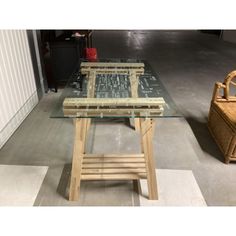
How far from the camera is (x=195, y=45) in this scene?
6.89m

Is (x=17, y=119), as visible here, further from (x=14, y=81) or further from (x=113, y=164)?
(x=113, y=164)

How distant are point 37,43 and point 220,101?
2.56 m

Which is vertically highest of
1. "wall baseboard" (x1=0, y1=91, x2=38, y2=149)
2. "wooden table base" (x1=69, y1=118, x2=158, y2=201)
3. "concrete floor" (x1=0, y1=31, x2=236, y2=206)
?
"wooden table base" (x1=69, y1=118, x2=158, y2=201)

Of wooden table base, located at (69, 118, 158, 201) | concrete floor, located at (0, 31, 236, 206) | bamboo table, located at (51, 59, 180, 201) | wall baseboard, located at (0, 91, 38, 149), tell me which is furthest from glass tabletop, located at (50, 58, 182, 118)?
wall baseboard, located at (0, 91, 38, 149)

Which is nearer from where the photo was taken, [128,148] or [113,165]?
[113,165]

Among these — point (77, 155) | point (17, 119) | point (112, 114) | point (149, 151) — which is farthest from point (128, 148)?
point (17, 119)

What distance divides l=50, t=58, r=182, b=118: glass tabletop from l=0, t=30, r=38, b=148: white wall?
704 mm

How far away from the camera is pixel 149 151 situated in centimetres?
156

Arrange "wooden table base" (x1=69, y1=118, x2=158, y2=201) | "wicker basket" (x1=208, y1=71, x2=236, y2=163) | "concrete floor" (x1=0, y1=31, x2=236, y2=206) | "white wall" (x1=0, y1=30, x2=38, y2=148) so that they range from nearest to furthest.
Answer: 1. "wooden table base" (x1=69, y1=118, x2=158, y2=201)
2. "concrete floor" (x1=0, y1=31, x2=236, y2=206)
3. "wicker basket" (x1=208, y1=71, x2=236, y2=163)
4. "white wall" (x1=0, y1=30, x2=38, y2=148)

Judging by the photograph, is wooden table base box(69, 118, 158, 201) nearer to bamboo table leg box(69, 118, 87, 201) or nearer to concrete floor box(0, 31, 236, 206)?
bamboo table leg box(69, 118, 87, 201)

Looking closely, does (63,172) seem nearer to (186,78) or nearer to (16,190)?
(16,190)

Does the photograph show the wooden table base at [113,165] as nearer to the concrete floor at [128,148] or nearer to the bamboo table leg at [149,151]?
the bamboo table leg at [149,151]

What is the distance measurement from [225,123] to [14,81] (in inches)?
89.4

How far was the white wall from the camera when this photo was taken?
2.22 meters
